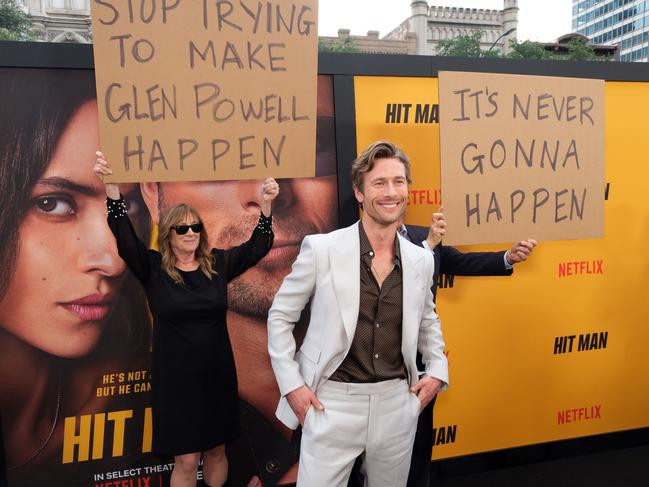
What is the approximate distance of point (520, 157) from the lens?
7.71 ft

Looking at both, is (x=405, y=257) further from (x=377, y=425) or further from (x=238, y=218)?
(x=238, y=218)

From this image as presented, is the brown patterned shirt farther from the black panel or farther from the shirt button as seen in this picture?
the shirt button

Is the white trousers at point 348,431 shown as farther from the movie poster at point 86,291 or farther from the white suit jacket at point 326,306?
the movie poster at point 86,291

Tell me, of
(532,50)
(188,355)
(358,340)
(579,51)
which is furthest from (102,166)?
(579,51)

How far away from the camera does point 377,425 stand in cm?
167

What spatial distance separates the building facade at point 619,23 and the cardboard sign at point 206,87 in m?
89.3

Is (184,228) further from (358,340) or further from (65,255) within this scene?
(358,340)

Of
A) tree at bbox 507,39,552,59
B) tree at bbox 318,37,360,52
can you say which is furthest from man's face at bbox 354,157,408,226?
tree at bbox 318,37,360,52

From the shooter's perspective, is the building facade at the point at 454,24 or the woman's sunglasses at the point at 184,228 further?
the building facade at the point at 454,24

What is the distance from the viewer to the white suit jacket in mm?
1635

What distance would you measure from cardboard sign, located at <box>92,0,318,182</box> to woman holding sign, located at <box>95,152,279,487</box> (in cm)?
19

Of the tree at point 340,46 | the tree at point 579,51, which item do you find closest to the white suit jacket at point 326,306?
the tree at point 579,51

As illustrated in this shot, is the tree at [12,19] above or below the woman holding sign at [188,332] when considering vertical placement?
above

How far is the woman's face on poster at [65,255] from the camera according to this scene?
2291 millimetres
